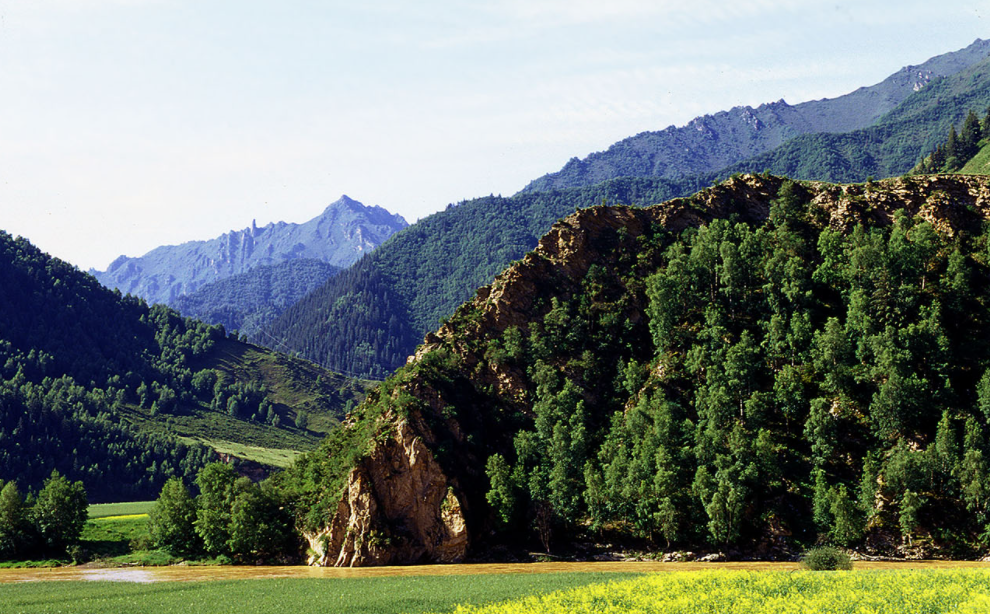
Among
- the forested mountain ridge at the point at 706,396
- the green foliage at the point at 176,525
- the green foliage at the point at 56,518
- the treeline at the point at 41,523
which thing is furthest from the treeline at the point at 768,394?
the treeline at the point at 41,523

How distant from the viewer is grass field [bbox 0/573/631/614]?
67875 mm

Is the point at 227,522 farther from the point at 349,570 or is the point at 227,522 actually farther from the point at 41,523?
the point at 41,523

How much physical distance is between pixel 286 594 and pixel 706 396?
242 feet

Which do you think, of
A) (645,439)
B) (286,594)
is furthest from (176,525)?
(645,439)

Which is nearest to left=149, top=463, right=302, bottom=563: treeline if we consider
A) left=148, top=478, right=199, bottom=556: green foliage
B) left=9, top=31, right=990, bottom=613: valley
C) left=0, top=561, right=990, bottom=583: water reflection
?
left=148, top=478, right=199, bottom=556: green foliage

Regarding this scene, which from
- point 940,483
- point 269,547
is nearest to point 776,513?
point 940,483

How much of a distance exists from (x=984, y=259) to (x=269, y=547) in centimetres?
12889

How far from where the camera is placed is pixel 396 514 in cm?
11838

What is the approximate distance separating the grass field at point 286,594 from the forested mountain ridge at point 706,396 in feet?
88.1

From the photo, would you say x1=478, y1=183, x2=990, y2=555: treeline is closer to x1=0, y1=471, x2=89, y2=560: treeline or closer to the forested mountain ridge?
the forested mountain ridge

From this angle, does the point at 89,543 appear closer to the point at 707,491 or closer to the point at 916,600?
the point at 707,491

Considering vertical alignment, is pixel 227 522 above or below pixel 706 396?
below

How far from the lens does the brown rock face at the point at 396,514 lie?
113750 mm

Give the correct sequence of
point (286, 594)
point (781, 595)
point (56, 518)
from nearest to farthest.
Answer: point (781, 595)
point (286, 594)
point (56, 518)
